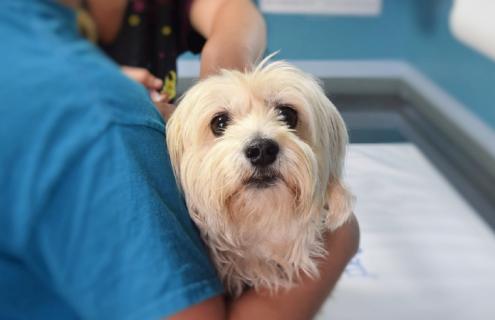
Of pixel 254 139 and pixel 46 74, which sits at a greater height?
pixel 46 74

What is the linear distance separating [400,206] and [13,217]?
1.06 meters

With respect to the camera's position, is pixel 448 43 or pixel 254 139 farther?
pixel 448 43

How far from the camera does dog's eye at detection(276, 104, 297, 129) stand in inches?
26.6

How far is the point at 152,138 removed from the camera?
0.43 metres

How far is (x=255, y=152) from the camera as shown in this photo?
1.97ft

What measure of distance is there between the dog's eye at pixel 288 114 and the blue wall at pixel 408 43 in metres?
0.23

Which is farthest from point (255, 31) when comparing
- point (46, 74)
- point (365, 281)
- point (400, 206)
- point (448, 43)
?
point (448, 43)

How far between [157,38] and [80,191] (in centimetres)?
14

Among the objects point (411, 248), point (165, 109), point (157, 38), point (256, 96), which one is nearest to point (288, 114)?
point (256, 96)

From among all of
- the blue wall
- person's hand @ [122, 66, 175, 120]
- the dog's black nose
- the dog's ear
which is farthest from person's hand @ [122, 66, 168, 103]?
the blue wall

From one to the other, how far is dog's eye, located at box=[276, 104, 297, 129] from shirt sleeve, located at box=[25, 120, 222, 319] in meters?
0.26

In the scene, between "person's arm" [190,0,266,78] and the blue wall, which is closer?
"person's arm" [190,0,266,78]

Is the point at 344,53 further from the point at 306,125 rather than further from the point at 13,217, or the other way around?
the point at 13,217

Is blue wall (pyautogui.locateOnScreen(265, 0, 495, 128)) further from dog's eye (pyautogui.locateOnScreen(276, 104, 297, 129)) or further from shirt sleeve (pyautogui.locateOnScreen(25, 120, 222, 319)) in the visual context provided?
shirt sleeve (pyautogui.locateOnScreen(25, 120, 222, 319))
